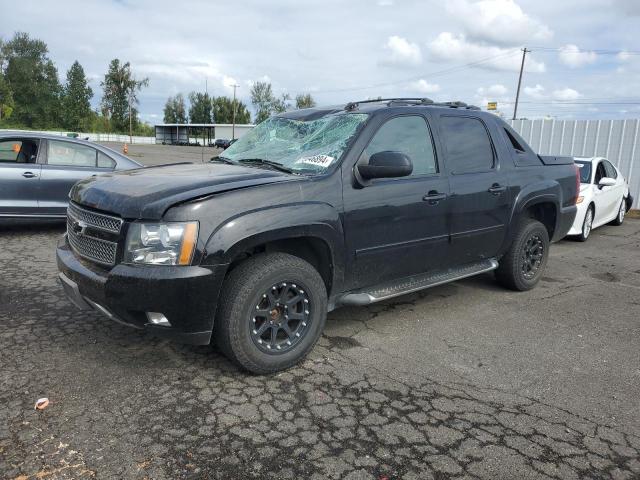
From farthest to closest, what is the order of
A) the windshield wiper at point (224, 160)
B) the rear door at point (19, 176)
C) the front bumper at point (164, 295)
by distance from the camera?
1. the rear door at point (19, 176)
2. the windshield wiper at point (224, 160)
3. the front bumper at point (164, 295)

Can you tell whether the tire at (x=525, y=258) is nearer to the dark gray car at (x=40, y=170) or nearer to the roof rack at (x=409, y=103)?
the roof rack at (x=409, y=103)

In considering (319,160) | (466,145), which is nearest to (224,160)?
(319,160)

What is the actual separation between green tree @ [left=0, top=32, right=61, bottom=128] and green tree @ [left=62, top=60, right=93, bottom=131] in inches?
86.3

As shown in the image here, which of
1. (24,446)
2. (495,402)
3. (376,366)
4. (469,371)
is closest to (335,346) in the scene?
(376,366)

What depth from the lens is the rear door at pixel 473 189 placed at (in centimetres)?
462

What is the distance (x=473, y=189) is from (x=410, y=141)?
79cm

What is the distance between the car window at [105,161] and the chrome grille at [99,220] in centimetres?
471

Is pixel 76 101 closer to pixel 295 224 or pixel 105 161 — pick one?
pixel 105 161

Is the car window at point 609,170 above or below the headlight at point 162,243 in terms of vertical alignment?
above

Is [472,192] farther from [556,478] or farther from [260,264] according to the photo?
[556,478]

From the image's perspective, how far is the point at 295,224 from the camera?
3461 millimetres

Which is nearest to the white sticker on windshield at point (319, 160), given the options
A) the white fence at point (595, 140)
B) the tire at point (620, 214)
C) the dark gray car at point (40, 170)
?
the dark gray car at point (40, 170)

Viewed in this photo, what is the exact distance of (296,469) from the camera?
2574 mm

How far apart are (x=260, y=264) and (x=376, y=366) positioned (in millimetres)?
1141
